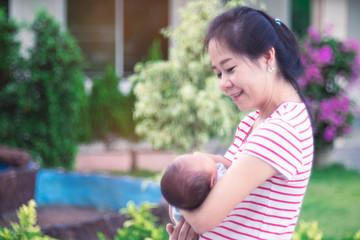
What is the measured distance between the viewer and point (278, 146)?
129 cm

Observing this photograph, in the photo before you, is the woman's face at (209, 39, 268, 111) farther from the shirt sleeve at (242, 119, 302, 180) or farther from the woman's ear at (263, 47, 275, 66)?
the shirt sleeve at (242, 119, 302, 180)

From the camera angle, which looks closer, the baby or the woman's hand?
the baby

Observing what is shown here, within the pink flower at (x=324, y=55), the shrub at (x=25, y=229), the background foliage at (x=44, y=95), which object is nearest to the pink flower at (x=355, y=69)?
the pink flower at (x=324, y=55)

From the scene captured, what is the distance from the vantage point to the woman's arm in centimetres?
126

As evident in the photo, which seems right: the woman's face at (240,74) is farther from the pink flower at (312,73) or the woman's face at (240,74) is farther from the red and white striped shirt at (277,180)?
the pink flower at (312,73)

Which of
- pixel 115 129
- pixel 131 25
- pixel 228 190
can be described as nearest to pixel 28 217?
pixel 228 190

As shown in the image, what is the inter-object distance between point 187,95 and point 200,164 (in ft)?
11.5

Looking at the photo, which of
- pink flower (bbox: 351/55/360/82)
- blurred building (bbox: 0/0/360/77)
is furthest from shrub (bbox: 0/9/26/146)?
pink flower (bbox: 351/55/360/82)

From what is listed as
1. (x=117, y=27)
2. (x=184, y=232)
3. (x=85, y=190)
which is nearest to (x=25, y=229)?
(x=184, y=232)

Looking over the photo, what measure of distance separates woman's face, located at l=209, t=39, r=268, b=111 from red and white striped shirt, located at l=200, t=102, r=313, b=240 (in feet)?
0.26

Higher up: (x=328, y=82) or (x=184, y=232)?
(x=184, y=232)

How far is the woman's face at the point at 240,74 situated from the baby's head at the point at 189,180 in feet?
0.63

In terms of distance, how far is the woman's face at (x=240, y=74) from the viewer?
4.54ft

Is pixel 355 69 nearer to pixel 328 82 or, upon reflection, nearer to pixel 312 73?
pixel 328 82
